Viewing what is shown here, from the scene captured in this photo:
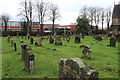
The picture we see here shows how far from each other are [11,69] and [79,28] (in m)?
47.3

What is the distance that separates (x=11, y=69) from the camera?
959 cm

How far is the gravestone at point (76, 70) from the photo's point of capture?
4680 millimetres

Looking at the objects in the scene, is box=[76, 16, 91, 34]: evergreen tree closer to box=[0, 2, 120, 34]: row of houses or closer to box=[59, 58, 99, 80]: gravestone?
box=[0, 2, 120, 34]: row of houses

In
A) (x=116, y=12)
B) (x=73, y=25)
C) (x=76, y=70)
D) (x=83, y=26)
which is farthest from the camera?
(x=73, y=25)

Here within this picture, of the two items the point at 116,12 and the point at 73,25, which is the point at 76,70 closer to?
the point at 116,12

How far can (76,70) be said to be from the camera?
519 centimetres

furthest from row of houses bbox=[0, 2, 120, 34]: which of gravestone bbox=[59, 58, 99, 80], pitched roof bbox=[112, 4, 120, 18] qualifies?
gravestone bbox=[59, 58, 99, 80]

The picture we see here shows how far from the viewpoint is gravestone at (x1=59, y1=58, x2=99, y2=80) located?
4.68 m

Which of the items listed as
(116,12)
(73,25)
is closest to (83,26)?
(116,12)

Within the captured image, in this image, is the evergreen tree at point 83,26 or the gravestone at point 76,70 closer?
the gravestone at point 76,70

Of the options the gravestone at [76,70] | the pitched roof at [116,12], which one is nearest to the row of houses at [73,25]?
the pitched roof at [116,12]

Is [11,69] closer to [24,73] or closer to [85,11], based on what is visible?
[24,73]

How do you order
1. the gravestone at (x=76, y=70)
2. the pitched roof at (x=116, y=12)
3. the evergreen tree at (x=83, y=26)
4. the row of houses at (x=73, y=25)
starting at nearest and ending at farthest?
1. the gravestone at (x=76, y=70)
2. the row of houses at (x=73, y=25)
3. the pitched roof at (x=116, y=12)
4. the evergreen tree at (x=83, y=26)

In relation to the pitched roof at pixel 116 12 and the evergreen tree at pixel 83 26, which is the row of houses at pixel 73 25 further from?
the evergreen tree at pixel 83 26
